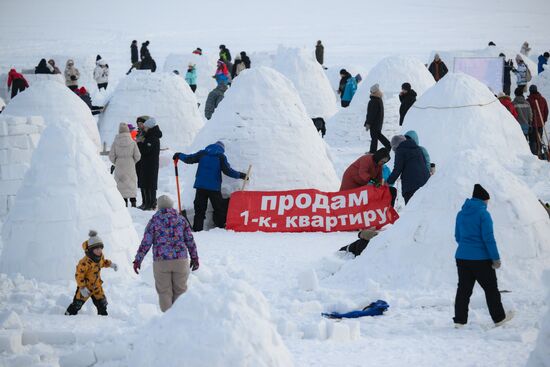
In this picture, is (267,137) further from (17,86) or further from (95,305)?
(17,86)

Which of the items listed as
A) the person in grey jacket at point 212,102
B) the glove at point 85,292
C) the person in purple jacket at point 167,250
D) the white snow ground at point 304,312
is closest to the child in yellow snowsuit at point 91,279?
the glove at point 85,292

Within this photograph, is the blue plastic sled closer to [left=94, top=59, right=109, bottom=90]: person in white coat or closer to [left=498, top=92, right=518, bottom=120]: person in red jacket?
[left=498, top=92, right=518, bottom=120]: person in red jacket

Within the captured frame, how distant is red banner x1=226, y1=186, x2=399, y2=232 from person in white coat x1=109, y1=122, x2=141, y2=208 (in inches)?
62.2

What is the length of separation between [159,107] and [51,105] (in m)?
2.22

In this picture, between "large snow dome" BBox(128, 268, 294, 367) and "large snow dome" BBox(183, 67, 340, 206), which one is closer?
"large snow dome" BBox(128, 268, 294, 367)

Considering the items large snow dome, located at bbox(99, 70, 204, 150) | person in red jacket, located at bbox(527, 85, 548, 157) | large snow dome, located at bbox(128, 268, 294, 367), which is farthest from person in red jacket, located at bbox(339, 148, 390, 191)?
large snow dome, located at bbox(99, 70, 204, 150)

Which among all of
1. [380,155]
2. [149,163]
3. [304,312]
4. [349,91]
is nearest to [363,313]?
[304,312]

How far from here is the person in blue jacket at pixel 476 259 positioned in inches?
300

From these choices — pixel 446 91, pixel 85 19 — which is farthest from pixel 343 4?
pixel 446 91

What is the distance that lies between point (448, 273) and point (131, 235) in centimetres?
298

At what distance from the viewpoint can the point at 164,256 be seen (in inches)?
311

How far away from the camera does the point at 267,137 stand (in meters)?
12.9

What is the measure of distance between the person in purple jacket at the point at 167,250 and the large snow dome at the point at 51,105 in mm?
9871

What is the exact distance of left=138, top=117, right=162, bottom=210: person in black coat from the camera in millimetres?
13461
